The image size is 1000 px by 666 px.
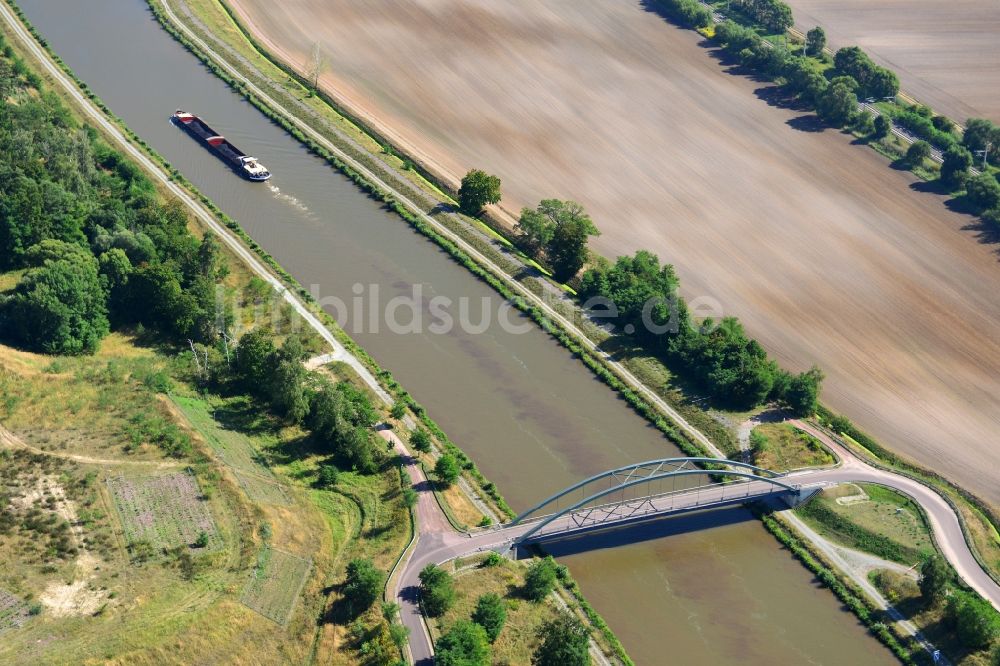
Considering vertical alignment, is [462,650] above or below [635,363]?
below

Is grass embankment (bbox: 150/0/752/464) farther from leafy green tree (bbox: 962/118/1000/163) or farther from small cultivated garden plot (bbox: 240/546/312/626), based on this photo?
leafy green tree (bbox: 962/118/1000/163)

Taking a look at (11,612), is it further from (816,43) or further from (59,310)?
(816,43)

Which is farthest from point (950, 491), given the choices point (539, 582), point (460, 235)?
point (460, 235)

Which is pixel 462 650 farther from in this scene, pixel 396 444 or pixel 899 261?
pixel 899 261

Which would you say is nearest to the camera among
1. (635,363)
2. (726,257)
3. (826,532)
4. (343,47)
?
(826,532)

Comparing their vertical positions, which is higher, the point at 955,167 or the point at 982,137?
the point at 982,137

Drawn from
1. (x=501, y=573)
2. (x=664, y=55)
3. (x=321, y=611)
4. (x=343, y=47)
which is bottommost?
(x=321, y=611)

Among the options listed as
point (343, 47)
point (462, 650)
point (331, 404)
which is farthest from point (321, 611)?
point (343, 47)
